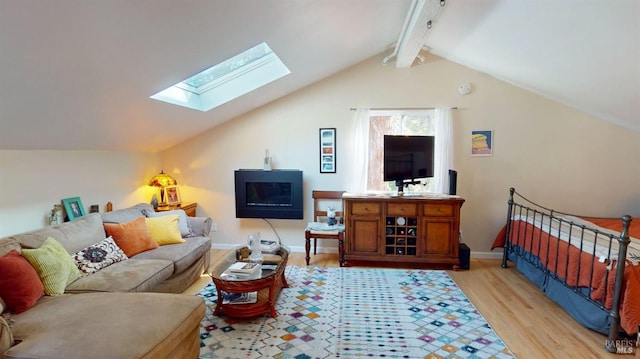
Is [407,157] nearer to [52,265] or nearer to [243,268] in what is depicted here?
[243,268]

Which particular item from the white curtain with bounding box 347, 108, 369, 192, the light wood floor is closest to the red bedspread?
the light wood floor

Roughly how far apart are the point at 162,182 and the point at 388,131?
324 centimetres

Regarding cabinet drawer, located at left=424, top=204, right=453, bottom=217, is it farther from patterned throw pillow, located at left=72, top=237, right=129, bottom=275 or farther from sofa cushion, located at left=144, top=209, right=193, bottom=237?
patterned throw pillow, located at left=72, top=237, right=129, bottom=275

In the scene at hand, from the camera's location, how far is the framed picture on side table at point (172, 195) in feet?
14.8

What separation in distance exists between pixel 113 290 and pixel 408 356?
2200 mm

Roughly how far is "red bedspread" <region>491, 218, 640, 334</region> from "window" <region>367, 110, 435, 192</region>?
4.24ft

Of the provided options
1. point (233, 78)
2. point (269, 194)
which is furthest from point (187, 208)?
point (233, 78)

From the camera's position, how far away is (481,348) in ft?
7.69

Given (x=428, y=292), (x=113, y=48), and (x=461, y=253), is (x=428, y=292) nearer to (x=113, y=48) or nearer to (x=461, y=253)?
(x=461, y=253)

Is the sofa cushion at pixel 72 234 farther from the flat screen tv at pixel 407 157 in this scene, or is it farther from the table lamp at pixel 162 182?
the flat screen tv at pixel 407 157

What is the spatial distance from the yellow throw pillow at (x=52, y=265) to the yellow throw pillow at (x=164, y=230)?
3.30 feet

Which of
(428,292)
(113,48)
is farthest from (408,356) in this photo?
(113,48)

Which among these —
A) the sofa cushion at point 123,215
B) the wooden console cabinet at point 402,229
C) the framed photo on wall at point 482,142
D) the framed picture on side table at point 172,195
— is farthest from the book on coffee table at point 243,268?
the framed photo on wall at point 482,142

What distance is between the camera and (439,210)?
154 inches
